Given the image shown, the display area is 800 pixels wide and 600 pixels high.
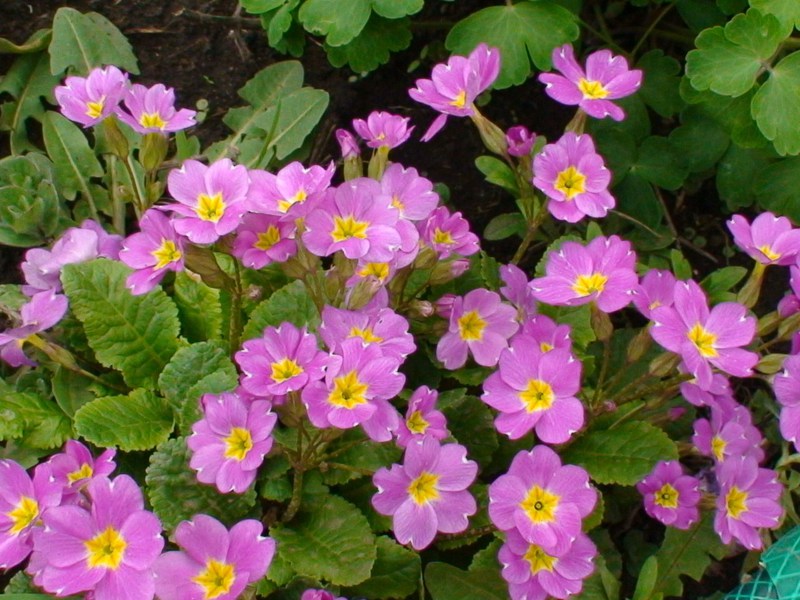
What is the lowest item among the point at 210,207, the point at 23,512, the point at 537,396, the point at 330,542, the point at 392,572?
the point at 392,572

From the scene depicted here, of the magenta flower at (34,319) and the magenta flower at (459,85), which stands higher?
the magenta flower at (459,85)

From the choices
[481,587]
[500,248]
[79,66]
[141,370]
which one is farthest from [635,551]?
[79,66]

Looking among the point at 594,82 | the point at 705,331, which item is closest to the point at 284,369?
the point at 705,331

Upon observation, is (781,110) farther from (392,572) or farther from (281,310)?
(392,572)

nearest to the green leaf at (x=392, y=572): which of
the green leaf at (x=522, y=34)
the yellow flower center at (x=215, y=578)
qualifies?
the yellow flower center at (x=215, y=578)

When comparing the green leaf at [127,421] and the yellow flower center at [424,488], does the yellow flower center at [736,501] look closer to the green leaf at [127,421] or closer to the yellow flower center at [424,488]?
the yellow flower center at [424,488]

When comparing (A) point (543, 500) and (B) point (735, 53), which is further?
(B) point (735, 53)
